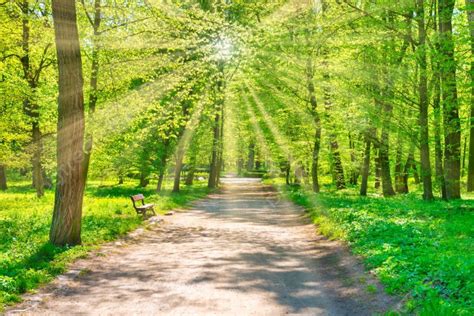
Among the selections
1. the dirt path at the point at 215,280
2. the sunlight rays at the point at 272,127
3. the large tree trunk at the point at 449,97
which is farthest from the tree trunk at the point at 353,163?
the dirt path at the point at 215,280

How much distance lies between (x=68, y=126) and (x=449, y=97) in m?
11.7

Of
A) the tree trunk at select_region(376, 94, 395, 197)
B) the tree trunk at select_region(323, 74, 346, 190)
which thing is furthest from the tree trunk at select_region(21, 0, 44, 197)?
the tree trunk at select_region(376, 94, 395, 197)

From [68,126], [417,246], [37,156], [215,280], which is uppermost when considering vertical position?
[68,126]

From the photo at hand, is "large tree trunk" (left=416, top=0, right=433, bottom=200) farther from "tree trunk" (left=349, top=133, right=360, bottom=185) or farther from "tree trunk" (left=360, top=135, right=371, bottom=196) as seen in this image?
"tree trunk" (left=349, top=133, right=360, bottom=185)

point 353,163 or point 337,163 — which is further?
point 337,163

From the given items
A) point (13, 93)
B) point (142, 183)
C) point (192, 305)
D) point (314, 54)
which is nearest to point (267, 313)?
point (192, 305)

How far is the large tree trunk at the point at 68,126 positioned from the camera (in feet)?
32.4

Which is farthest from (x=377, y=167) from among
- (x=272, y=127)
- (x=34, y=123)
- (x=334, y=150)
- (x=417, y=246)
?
(x=34, y=123)

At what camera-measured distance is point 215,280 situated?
26.4 ft

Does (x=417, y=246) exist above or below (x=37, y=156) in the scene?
below

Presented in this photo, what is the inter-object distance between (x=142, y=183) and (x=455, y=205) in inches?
991

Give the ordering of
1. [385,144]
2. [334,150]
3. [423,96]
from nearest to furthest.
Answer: [423,96]
[385,144]
[334,150]

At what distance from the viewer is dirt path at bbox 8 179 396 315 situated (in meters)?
6.56

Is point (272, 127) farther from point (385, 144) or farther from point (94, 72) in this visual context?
point (94, 72)
